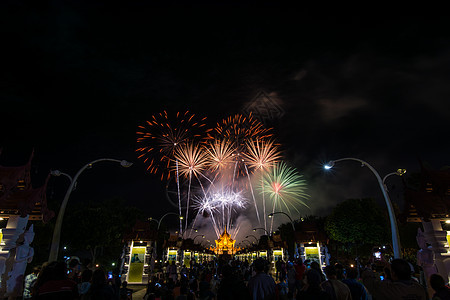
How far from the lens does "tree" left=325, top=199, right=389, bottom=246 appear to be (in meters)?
47.7

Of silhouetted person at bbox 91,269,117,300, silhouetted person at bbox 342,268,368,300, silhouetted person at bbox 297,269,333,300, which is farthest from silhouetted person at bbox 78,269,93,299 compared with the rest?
silhouetted person at bbox 342,268,368,300

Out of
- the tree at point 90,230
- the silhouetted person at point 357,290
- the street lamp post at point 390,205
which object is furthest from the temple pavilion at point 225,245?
the silhouetted person at point 357,290

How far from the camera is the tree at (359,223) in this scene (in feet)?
156

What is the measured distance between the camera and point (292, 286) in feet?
41.4

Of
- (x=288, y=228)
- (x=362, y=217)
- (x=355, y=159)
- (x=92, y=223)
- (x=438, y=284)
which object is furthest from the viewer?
(x=288, y=228)

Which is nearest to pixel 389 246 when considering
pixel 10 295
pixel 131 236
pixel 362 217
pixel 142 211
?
pixel 362 217

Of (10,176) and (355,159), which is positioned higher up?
(355,159)

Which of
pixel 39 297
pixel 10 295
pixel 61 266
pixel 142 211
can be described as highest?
pixel 142 211

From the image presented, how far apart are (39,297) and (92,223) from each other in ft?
148

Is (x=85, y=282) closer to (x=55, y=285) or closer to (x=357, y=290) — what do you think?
(x=55, y=285)

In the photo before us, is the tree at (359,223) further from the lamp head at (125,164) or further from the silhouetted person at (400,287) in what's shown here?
the silhouetted person at (400,287)

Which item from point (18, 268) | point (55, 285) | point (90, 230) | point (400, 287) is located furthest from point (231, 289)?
point (90, 230)

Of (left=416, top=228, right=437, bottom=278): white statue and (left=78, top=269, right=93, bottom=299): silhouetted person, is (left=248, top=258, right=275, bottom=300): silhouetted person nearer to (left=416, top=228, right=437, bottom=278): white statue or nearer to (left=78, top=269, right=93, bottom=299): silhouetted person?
(left=78, top=269, right=93, bottom=299): silhouetted person

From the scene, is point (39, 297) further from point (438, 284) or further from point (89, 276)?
point (438, 284)
